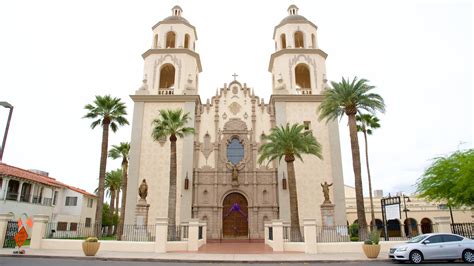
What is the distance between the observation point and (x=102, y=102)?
2652cm

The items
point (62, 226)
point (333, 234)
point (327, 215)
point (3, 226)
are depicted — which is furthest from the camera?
point (62, 226)

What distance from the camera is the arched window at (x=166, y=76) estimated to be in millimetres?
35028

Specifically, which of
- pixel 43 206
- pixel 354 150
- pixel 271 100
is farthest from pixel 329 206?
pixel 43 206

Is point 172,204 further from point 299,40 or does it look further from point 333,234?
point 299,40

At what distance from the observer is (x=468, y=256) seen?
14469 millimetres

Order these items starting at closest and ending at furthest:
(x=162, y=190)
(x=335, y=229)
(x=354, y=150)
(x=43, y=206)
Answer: (x=354, y=150) < (x=335, y=229) < (x=162, y=190) < (x=43, y=206)

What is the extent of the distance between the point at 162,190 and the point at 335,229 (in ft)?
49.8

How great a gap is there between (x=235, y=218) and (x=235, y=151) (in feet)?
21.2

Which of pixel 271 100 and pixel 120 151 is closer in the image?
pixel 271 100

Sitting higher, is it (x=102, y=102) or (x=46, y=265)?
(x=102, y=102)

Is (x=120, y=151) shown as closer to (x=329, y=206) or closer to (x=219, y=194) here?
(x=219, y=194)

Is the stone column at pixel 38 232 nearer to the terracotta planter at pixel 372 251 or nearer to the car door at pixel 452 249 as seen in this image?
the terracotta planter at pixel 372 251

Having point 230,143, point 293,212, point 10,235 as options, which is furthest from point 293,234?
point 10,235

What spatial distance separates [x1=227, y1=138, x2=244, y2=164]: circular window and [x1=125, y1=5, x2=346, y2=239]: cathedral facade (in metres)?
0.10
